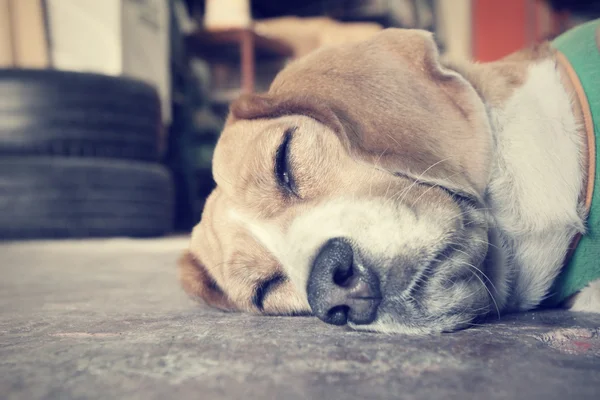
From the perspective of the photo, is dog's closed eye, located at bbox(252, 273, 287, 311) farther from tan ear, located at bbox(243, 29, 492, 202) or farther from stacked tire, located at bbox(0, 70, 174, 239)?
stacked tire, located at bbox(0, 70, 174, 239)

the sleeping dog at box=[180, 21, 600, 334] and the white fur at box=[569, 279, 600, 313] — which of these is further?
the white fur at box=[569, 279, 600, 313]

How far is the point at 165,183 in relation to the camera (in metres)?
4.61

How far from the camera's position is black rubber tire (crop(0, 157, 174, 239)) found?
401 cm

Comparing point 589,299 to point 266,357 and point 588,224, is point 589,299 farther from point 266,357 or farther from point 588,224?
point 266,357

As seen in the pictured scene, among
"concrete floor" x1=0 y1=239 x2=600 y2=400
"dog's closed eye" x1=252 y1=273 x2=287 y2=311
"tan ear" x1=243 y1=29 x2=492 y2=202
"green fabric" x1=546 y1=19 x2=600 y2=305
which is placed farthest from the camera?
"dog's closed eye" x1=252 y1=273 x2=287 y2=311

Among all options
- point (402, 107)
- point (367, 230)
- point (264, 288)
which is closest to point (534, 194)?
point (402, 107)

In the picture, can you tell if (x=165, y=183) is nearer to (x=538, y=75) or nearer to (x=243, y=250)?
(x=243, y=250)

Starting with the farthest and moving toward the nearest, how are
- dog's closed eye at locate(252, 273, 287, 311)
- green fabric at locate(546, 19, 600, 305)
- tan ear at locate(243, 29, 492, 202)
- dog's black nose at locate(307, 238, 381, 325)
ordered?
dog's closed eye at locate(252, 273, 287, 311), green fabric at locate(546, 19, 600, 305), tan ear at locate(243, 29, 492, 202), dog's black nose at locate(307, 238, 381, 325)

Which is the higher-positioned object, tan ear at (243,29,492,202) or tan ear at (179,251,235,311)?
tan ear at (243,29,492,202)

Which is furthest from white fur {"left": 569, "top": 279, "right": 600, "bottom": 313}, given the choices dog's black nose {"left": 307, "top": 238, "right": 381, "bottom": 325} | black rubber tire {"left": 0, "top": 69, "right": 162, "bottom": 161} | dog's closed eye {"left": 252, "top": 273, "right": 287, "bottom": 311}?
black rubber tire {"left": 0, "top": 69, "right": 162, "bottom": 161}

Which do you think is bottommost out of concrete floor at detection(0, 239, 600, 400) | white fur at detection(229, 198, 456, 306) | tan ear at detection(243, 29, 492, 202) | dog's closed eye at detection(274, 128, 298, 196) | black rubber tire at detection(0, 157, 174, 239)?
black rubber tire at detection(0, 157, 174, 239)

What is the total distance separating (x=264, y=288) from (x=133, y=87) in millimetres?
3236

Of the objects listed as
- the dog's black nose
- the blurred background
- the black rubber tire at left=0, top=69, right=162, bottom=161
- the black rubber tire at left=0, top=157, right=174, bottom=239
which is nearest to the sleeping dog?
the dog's black nose

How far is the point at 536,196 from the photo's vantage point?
5.21 ft
